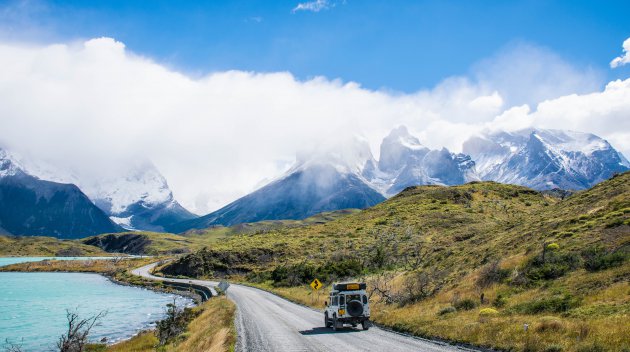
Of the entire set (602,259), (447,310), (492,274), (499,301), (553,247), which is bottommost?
(447,310)

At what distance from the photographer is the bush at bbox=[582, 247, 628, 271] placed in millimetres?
25000

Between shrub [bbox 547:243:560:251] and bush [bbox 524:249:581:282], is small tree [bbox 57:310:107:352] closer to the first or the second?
bush [bbox 524:249:581:282]

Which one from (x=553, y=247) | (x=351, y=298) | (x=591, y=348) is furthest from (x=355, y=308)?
(x=553, y=247)

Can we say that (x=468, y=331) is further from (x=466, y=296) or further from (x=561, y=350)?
(x=466, y=296)

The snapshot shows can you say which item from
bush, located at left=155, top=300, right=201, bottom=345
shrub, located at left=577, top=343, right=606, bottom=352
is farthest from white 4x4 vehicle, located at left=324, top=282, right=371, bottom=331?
shrub, located at left=577, top=343, right=606, bottom=352

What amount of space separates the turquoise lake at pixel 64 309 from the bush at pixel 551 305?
3544cm

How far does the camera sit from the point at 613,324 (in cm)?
1678

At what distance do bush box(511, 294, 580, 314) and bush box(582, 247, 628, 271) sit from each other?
417 cm

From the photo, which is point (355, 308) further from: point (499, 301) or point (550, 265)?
point (550, 265)

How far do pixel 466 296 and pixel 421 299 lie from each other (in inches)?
203

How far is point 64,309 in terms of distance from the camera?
60.6 meters

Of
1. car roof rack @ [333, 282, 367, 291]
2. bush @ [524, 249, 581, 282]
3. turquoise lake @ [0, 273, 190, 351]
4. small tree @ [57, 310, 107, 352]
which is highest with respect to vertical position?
bush @ [524, 249, 581, 282]

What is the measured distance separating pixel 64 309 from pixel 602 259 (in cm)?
6166

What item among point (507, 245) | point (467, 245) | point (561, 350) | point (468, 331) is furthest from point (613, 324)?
point (467, 245)
